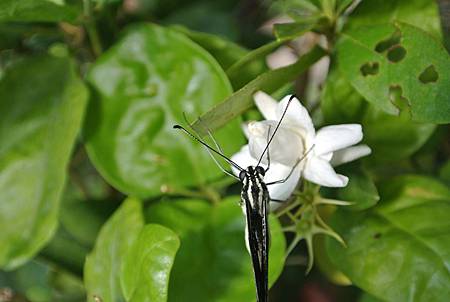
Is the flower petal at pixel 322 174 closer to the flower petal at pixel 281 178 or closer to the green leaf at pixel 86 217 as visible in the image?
the flower petal at pixel 281 178


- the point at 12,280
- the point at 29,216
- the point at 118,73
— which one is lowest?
the point at 12,280

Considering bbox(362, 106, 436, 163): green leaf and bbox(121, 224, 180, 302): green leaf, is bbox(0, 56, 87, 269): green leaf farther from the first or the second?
bbox(362, 106, 436, 163): green leaf

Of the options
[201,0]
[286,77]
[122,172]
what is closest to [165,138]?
[122,172]

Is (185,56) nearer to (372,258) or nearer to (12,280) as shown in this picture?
(372,258)

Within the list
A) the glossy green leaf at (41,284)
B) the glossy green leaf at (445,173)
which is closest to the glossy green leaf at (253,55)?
the glossy green leaf at (445,173)

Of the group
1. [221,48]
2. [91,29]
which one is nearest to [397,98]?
[221,48]

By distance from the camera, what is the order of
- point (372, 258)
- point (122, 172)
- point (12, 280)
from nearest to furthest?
1. point (372, 258)
2. point (122, 172)
3. point (12, 280)
